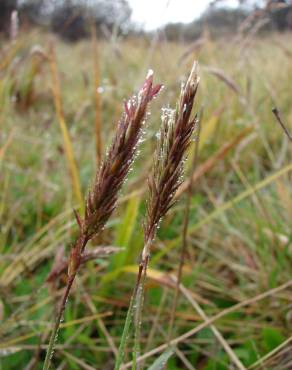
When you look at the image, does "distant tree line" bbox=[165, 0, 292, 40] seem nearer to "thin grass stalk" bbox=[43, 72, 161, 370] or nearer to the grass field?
the grass field

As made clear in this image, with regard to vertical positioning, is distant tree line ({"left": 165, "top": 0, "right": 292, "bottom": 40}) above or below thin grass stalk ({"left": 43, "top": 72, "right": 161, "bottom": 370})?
above

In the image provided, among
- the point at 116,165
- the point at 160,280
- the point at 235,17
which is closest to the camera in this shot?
the point at 116,165

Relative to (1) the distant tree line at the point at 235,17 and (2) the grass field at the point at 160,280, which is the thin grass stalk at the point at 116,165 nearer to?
(2) the grass field at the point at 160,280

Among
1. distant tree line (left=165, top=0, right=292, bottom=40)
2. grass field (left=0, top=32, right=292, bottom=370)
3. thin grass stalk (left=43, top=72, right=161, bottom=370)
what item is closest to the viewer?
thin grass stalk (left=43, top=72, right=161, bottom=370)

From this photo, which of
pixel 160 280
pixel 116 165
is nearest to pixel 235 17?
pixel 160 280

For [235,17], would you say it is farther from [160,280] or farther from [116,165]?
[116,165]

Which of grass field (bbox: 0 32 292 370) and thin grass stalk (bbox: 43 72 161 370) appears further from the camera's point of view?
grass field (bbox: 0 32 292 370)

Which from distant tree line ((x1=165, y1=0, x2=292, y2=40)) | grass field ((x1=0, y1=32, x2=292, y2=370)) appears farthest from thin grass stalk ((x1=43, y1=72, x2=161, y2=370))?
distant tree line ((x1=165, y1=0, x2=292, y2=40))

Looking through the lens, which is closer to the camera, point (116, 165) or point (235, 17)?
point (116, 165)

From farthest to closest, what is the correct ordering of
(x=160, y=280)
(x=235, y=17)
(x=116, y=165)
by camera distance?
(x=235, y=17), (x=160, y=280), (x=116, y=165)

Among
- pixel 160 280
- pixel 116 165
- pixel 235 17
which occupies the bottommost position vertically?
pixel 160 280
